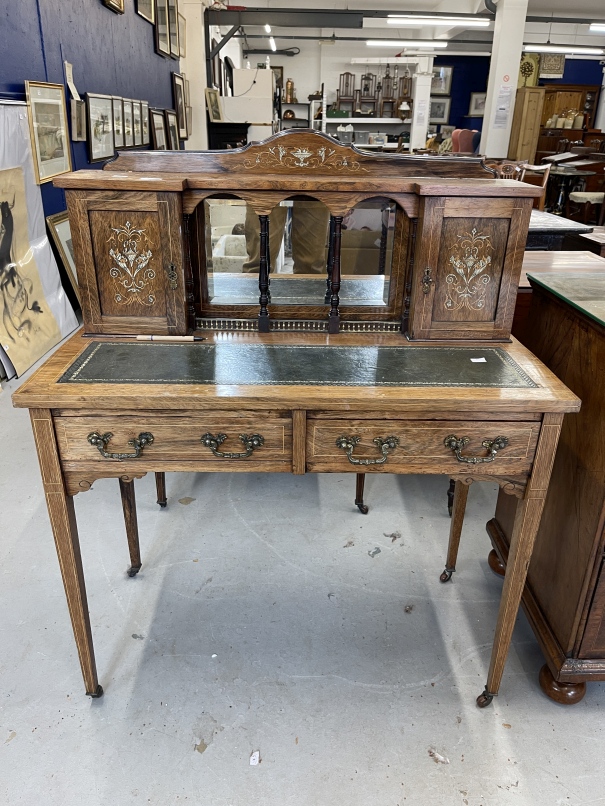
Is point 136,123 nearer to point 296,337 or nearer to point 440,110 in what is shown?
point 296,337

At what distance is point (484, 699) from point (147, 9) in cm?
671

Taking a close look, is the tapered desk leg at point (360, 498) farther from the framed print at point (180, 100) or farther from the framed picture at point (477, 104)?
the framed picture at point (477, 104)

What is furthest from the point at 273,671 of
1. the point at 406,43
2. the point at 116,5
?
the point at 406,43

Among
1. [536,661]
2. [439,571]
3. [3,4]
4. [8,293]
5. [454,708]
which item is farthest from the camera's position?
[8,293]

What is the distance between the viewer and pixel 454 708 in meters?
1.72

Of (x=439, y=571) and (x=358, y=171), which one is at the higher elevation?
(x=358, y=171)

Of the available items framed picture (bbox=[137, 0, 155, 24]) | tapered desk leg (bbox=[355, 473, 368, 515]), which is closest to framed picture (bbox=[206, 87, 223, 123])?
framed picture (bbox=[137, 0, 155, 24])

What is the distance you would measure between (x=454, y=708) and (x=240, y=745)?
61cm

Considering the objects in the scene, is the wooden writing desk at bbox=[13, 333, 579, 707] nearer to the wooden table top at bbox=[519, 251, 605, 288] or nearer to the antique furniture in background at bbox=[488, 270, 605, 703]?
the antique furniture in background at bbox=[488, 270, 605, 703]

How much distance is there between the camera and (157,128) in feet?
21.4

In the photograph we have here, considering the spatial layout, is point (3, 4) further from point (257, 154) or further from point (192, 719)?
point (192, 719)

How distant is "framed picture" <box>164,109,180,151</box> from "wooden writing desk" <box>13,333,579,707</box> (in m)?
6.31

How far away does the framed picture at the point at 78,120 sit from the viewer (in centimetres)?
418

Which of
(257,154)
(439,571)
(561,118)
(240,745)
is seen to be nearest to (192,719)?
(240,745)
